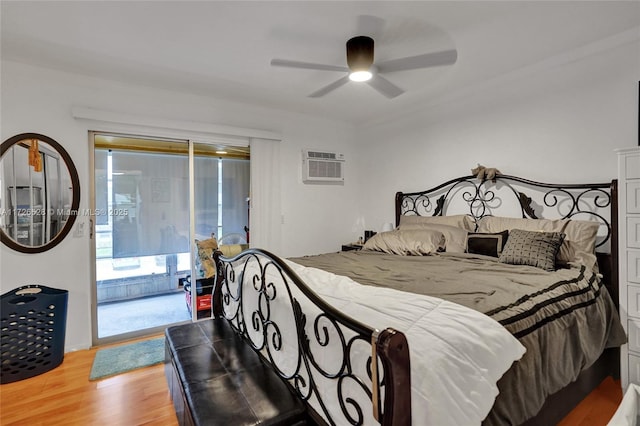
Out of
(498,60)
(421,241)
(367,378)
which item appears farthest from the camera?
(421,241)

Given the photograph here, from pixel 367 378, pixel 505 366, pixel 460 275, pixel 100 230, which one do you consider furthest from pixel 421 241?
pixel 100 230

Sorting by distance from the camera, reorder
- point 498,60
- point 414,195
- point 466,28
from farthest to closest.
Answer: point 414,195, point 498,60, point 466,28

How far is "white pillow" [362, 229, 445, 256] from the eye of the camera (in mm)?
2922

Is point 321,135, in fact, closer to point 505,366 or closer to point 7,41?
point 7,41

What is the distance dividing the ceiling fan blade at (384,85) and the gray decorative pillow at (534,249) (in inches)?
59.3

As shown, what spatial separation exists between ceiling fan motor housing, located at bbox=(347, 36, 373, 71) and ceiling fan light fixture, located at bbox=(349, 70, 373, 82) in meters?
0.03

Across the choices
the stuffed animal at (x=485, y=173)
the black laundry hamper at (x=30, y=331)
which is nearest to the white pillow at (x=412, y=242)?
the stuffed animal at (x=485, y=173)

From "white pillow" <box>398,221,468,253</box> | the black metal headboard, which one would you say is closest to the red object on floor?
"white pillow" <box>398,221,468,253</box>

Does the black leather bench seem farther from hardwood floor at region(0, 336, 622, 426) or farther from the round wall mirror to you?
the round wall mirror

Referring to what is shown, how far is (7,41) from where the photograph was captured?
2.32 meters

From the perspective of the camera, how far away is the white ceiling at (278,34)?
195 cm

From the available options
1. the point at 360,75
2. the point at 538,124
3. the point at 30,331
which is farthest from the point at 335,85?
the point at 30,331

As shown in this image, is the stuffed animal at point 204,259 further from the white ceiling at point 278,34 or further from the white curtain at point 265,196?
the white ceiling at point 278,34

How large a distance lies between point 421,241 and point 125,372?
273cm
